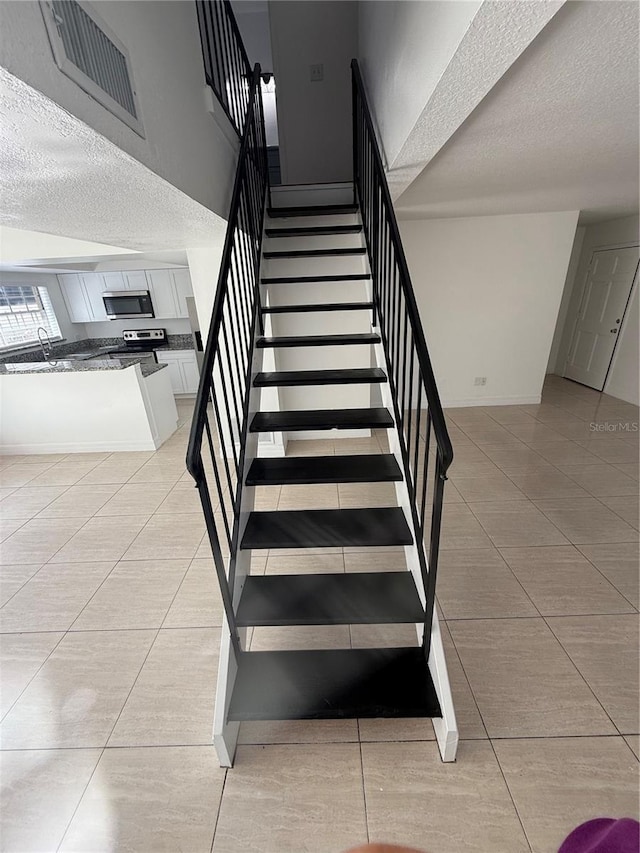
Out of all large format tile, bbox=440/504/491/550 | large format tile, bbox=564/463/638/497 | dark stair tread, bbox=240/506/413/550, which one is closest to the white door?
large format tile, bbox=564/463/638/497

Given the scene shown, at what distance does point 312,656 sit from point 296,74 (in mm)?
5420

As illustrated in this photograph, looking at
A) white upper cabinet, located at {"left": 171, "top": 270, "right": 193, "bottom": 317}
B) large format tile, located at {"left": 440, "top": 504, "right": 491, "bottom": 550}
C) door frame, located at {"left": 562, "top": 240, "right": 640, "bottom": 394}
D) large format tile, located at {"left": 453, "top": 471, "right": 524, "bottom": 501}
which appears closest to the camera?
large format tile, located at {"left": 440, "top": 504, "right": 491, "bottom": 550}

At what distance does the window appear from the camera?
191 inches

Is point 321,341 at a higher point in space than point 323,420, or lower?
higher

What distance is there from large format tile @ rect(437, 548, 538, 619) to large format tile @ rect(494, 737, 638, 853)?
0.55 m

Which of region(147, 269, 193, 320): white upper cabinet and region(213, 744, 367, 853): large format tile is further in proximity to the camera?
region(147, 269, 193, 320): white upper cabinet

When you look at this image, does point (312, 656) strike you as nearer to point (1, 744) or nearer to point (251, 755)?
point (251, 755)

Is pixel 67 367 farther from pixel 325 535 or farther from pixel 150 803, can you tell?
pixel 150 803

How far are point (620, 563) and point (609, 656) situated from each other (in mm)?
718

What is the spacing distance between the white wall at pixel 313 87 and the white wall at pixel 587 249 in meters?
3.49

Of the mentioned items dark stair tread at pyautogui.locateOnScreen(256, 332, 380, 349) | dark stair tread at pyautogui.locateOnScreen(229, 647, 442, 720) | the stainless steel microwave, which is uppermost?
the stainless steel microwave

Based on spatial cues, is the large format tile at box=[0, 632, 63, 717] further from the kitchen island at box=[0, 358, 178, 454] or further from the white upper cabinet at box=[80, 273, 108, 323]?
the white upper cabinet at box=[80, 273, 108, 323]

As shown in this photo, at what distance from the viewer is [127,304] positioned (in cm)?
562

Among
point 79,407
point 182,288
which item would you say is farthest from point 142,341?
point 79,407
